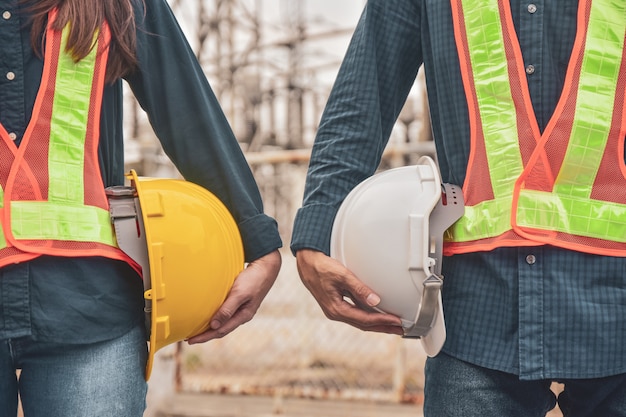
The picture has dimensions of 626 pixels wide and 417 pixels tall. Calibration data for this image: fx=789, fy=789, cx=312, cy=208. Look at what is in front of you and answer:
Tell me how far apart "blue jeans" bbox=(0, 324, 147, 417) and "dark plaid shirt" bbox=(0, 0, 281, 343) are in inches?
1.5

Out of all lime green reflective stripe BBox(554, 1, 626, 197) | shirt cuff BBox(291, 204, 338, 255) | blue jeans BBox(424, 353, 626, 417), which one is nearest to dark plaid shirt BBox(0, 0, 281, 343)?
shirt cuff BBox(291, 204, 338, 255)

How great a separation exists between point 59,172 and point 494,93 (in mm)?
946

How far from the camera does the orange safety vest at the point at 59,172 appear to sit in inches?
63.3

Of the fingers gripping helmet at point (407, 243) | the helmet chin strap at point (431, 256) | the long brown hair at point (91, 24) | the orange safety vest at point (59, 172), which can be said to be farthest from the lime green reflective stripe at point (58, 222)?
the helmet chin strap at point (431, 256)

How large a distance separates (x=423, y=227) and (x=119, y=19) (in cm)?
84

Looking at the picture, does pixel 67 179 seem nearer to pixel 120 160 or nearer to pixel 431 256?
pixel 120 160

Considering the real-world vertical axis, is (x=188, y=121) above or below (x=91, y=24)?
below

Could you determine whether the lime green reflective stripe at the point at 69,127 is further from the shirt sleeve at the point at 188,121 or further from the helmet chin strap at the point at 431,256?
the helmet chin strap at the point at 431,256

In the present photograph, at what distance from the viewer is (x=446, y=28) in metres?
1.82

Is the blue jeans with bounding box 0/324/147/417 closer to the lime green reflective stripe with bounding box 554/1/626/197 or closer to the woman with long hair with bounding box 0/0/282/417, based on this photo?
the woman with long hair with bounding box 0/0/282/417

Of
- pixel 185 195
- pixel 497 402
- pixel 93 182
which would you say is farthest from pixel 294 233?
pixel 497 402

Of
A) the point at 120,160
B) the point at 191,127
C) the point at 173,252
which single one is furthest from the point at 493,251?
the point at 120,160

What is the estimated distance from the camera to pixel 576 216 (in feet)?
5.37

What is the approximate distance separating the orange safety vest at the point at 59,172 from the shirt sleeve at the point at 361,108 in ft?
1.60
